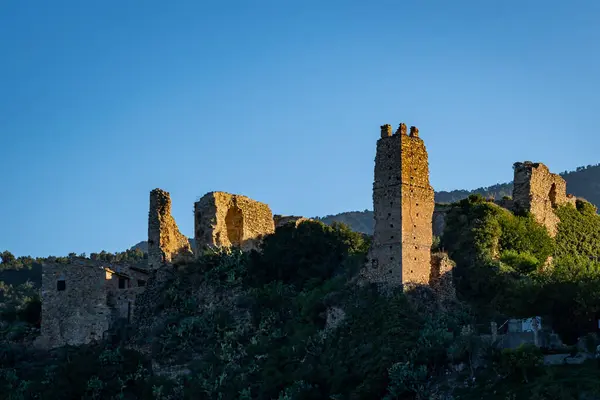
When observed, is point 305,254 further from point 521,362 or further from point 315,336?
point 521,362

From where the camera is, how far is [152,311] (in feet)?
161

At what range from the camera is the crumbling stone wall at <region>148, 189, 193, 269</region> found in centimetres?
5069

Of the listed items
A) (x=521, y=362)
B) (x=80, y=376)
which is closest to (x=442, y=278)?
(x=521, y=362)

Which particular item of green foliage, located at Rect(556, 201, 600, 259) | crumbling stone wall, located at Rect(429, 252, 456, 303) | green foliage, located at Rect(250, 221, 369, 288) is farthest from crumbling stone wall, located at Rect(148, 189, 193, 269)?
green foliage, located at Rect(556, 201, 600, 259)

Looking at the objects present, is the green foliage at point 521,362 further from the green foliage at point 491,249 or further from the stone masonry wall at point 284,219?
the stone masonry wall at point 284,219

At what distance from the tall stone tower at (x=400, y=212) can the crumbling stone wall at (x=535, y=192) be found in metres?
7.47

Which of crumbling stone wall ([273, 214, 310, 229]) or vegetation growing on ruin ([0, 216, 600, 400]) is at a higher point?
crumbling stone wall ([273, 214, 310, 229])

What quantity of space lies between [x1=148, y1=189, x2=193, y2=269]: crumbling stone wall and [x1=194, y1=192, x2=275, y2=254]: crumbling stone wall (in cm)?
95

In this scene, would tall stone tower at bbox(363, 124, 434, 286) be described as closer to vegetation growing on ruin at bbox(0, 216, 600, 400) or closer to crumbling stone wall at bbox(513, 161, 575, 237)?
vegetation growing on ruin at bbox(0, 216, 600, 400)

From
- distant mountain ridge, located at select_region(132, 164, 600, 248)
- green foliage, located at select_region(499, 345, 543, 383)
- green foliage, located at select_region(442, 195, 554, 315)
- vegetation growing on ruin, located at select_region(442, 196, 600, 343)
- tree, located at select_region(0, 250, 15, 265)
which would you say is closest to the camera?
green foliage, located at select_region(499, 345, 543, 383)

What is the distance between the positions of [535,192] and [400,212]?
964 cm

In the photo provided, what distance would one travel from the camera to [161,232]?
50719 mm

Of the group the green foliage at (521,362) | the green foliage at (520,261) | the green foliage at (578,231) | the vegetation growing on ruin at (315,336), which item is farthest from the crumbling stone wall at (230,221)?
the green foliage at (521,362)

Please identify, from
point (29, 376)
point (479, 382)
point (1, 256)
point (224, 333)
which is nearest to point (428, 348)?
point (479, 382)
